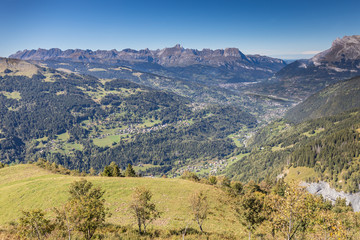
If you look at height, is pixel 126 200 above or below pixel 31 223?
below

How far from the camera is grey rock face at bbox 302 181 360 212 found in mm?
155000

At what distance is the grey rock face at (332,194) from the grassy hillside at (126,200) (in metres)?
126

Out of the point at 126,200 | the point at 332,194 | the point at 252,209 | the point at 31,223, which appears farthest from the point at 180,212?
the point at 332,194

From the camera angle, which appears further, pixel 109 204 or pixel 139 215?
pixel 109 204

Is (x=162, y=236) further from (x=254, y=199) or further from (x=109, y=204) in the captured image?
(x=109, y=204)

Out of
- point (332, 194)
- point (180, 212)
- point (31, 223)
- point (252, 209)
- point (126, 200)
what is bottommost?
point (332, 194)

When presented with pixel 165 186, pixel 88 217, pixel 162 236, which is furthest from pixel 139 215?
pixel 165 186

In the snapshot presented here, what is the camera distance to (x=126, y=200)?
54.0 metres

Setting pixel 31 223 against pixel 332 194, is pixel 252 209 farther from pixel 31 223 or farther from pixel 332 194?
pixel 332 194

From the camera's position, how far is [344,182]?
172000 millimetres

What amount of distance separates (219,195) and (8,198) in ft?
228

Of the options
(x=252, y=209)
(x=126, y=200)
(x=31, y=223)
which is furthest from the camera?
(x=126, y=200)

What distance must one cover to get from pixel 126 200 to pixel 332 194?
203m

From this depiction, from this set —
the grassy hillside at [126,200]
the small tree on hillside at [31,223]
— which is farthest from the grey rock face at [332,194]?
the small tree on hillside at [31,223]
